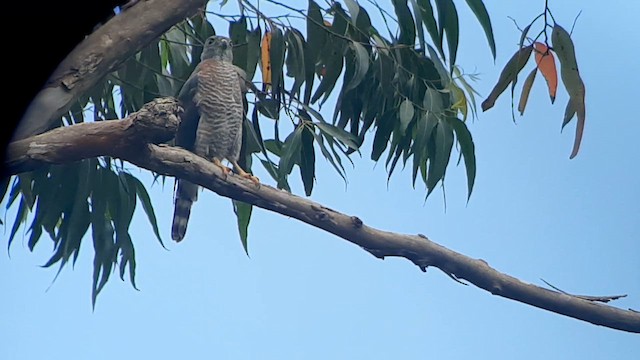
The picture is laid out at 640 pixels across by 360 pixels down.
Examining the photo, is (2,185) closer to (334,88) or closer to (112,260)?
(112,260)

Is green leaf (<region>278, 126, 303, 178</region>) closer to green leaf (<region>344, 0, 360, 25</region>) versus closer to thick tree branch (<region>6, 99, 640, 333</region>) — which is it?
thick tree branch (<region>6, 99, 640, 333</region>)

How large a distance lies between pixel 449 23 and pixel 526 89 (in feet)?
0.68

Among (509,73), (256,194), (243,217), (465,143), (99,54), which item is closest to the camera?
(99,54)

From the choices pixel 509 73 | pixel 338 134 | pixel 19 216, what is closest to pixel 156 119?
pixel 338 134

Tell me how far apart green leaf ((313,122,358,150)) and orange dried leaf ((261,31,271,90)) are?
0.17 m

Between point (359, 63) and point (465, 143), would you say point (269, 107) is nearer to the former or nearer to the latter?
point (359, 63)

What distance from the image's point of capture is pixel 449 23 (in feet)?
5.39

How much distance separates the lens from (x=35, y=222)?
180cm

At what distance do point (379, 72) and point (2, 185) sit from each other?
0.76 metres

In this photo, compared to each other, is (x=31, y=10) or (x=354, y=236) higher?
(x=31, y=10)

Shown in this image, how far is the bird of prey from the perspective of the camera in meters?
2.01

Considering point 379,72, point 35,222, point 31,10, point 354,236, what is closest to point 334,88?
point 379,72

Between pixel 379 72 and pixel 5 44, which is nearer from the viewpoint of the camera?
pixel 5 44

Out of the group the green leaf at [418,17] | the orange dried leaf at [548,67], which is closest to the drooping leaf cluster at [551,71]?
the orange dried leaf at [548,67]
